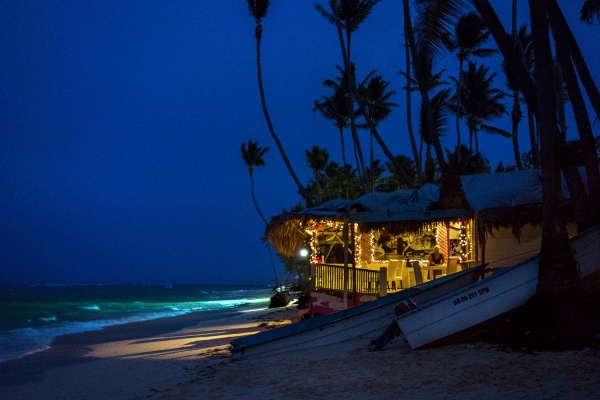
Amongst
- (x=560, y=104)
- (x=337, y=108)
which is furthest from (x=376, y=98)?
(x=560, y=104)

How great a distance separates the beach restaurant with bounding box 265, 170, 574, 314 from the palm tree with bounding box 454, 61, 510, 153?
40.1ft

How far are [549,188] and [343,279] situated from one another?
19.0 feet

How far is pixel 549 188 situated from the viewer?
7.25 m

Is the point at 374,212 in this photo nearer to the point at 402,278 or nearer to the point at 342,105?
the point at 402,278

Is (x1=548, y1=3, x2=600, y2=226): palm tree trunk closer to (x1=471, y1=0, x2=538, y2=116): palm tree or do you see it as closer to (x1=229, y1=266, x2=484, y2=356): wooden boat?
(x1=471, y1=0, x2=538, y2=116): palm tree

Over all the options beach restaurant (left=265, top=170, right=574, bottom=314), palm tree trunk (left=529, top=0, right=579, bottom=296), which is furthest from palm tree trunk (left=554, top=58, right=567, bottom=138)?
palm tree trunk (left=529, top=0, right=579, bottom=296)

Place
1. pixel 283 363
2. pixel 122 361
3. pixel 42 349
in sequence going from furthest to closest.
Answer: pixel 42 349, pixel 122 361, pixel 283 363

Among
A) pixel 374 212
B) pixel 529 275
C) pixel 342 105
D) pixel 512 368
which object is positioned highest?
pixel 342 105

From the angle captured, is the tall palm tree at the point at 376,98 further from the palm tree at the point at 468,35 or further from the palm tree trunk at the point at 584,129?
the palm tree trunk at the point at 584,129

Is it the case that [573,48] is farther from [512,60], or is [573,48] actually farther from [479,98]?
[479,98]

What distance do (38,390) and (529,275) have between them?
320 inches

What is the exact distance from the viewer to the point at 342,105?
29266 millimetres

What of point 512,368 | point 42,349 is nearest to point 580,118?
point 512,368

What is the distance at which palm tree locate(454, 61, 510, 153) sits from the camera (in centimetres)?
2442
